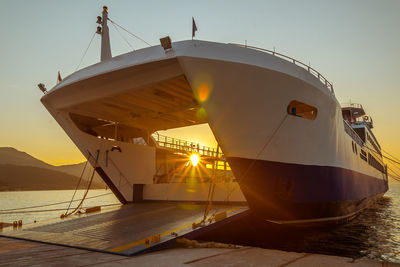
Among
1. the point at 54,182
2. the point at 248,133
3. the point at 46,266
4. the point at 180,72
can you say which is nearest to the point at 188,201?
the point at 248,133

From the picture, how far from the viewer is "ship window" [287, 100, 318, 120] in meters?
11.2

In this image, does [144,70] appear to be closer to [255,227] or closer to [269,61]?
[269,61]

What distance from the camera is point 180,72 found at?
9992 mm

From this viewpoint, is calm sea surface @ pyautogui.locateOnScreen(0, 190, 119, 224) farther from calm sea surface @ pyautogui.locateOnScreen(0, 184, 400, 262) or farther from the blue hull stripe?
the blue hull stripe

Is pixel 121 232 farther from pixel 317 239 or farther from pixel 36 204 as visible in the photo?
pixel 36 204

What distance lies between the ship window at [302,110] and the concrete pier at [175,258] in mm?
6347


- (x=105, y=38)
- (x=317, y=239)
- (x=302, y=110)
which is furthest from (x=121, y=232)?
(x=105, y=38)

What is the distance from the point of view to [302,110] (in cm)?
1208

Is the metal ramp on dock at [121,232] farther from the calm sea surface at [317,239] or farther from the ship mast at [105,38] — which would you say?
the ship mast at [105,38]

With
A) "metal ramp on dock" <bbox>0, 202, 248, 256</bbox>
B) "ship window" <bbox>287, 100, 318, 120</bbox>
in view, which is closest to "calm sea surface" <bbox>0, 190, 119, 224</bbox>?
"metal ramp on dock" <bbox>0, 202, 248, 256</bbox>

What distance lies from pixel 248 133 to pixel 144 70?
4.89m

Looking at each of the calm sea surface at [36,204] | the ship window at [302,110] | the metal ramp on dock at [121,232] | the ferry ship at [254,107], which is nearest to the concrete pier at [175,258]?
the metal ramp on dock at [121,232]

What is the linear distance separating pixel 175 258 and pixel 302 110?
8861 millimetres

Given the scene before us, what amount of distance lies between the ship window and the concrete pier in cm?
635
